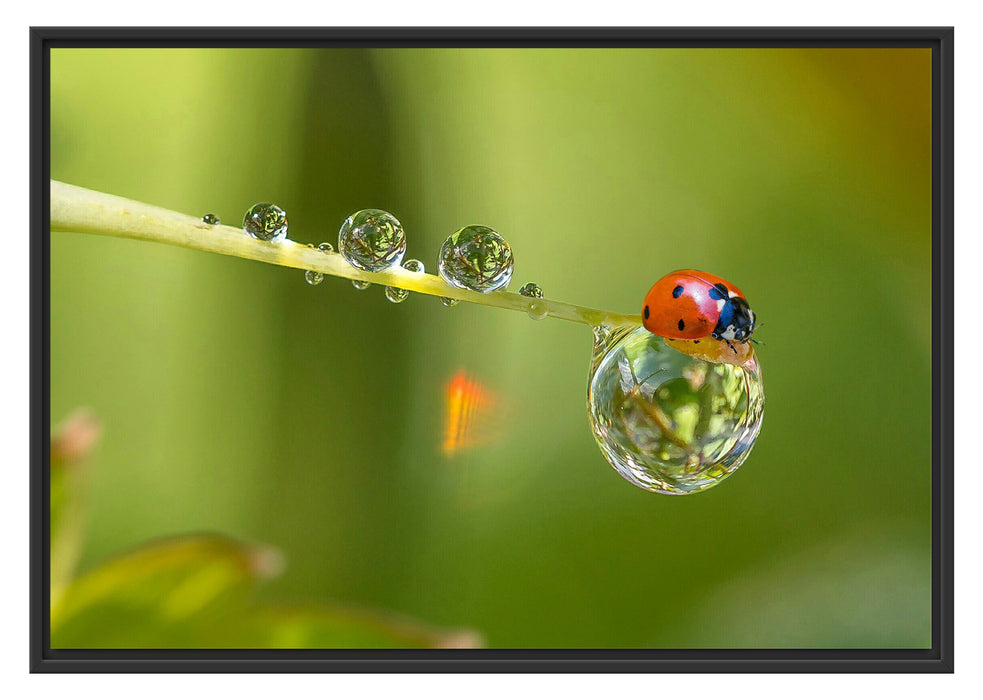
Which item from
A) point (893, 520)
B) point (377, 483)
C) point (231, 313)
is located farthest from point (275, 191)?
point (893, 520)

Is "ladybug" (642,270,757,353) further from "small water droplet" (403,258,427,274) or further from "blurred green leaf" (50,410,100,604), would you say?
"blurred green leaf" (50,410,100,604)

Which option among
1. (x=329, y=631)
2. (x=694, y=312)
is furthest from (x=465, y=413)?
(x=694, y=312)

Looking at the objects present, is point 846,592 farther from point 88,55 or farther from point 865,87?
point 88,55

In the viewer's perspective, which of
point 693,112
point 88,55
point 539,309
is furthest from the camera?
point 693,112

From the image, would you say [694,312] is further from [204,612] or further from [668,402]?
[204,612]

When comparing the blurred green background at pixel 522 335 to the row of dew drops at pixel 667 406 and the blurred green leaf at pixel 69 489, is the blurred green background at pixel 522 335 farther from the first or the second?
the row of dew drops at pixel 667 406

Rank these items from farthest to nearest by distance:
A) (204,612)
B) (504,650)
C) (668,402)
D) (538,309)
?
(204,612)
(504,650)
(668,402)
(538,309)
